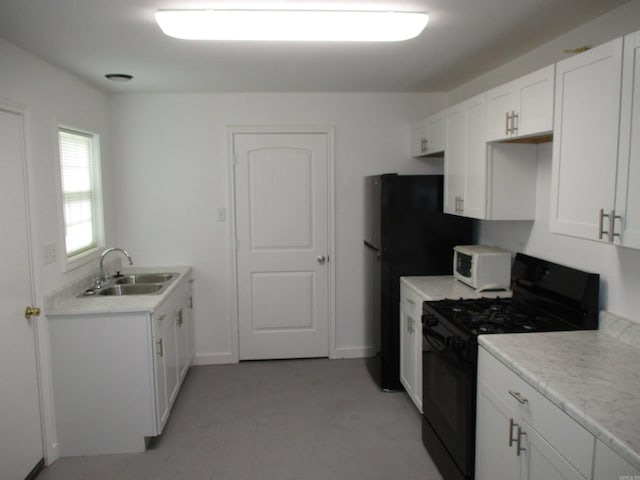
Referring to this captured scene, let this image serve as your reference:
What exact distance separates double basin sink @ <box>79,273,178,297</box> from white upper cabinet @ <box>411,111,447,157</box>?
2.24 meters

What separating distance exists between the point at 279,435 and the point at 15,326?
1.68m

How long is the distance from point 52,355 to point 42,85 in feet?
5.24

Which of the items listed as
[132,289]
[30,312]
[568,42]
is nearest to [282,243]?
[132,289]

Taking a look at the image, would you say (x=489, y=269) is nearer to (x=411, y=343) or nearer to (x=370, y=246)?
(x=411, y=343)

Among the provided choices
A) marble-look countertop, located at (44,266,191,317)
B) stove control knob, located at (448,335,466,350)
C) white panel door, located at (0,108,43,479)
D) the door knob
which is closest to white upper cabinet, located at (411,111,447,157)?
stove control knob, located at (448,335,466,350)

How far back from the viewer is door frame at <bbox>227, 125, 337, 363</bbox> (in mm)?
4156

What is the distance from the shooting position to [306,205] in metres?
4.27

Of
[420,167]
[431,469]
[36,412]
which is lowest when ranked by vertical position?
[431,469]

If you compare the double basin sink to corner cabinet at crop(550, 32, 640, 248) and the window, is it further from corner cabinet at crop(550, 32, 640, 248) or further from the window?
corner cabinet at crop(550, 32, 640, 248)

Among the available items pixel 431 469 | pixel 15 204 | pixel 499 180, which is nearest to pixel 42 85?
pixel 15 204

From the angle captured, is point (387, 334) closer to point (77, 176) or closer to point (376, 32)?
point (376, 32)

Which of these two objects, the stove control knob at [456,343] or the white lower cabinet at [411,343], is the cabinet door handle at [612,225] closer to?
the stove control knob at [456,343]

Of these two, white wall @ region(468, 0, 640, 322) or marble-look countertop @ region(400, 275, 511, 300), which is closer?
white wall @ region(468, 0, 640, 322)

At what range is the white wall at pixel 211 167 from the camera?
13.5ft
